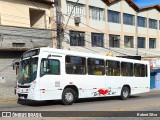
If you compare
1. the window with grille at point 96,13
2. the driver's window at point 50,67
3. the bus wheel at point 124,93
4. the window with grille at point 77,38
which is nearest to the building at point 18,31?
the window with grille at point 77,38

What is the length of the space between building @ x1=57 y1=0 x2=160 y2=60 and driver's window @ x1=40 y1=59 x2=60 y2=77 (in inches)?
532

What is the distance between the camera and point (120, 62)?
69.4ft

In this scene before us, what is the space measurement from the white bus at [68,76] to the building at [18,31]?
8537 millimetres

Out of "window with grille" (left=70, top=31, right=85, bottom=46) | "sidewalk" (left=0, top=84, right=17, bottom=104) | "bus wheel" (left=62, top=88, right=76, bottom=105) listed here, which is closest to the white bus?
"bus wheel" (left=62, top=88, right=76, bottom=105)

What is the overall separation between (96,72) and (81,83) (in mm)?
1566

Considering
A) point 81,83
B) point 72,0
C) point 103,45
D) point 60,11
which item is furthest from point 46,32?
point 81,83

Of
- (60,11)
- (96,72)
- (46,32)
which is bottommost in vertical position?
(96,72)

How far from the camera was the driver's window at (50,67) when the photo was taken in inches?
637

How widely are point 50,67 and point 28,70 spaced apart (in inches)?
45.3

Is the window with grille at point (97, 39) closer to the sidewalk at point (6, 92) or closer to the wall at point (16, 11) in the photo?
the wall at point (16, 11)

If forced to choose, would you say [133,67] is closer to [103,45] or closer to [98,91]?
[98,91]

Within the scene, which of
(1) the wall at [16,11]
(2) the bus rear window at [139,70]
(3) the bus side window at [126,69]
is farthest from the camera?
(1) the wall at [16,11]

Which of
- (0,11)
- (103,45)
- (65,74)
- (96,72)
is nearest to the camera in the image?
(65,74)

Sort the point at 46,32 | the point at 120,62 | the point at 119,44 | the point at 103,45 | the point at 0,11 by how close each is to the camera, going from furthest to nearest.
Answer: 1. the point at 119,44
2. the point at 103,45
3. the point at 46,32
4. the point at 0,11
5. the point at 120,62
